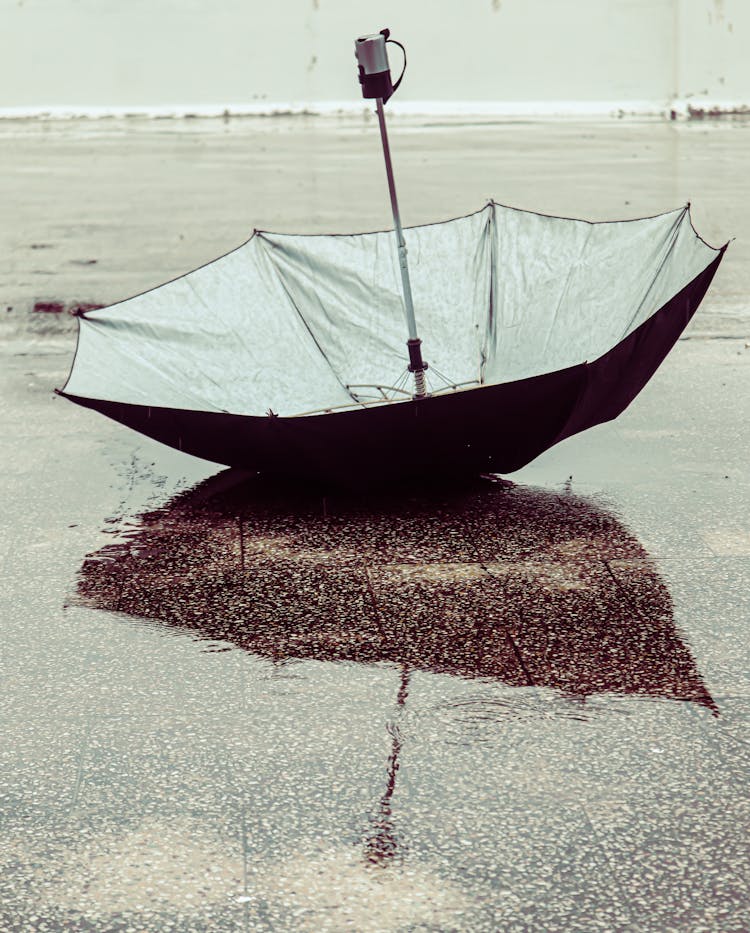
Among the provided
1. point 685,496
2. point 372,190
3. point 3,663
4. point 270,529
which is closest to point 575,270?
point 685,496

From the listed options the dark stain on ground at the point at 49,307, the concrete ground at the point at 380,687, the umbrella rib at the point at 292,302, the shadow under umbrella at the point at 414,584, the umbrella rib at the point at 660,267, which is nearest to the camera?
the concrete ground at the point at 380,687

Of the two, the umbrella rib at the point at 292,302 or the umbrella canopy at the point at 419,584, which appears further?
the umbrella rib at the point at 292,302

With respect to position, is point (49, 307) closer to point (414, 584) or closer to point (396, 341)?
point (396, 341)

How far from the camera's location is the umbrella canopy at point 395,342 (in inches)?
185

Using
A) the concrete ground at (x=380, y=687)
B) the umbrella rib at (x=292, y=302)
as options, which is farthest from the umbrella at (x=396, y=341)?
the concrete ground at (x=380, y=687)

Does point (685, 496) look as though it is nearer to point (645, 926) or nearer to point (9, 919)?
point (645, 926)

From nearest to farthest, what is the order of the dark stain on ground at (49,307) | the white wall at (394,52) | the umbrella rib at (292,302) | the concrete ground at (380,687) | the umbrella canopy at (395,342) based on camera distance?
the concrete ground at (380,687) < the umbrella canopy at (395,342) < the umbrella rib at (292,302) < the dark stain on ground at (49,307) < the white wall at (394,52)

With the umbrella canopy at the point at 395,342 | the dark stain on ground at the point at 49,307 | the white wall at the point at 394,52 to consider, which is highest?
the white wall at the point at 394,52

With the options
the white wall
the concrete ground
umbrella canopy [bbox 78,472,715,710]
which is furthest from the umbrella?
the white wall

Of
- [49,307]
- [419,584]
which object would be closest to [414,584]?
[419,584]

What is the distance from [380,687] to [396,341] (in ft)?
7.19

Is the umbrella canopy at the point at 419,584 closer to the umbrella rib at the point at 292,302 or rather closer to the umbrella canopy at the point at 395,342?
the umbrella canopy at the point at 395,342

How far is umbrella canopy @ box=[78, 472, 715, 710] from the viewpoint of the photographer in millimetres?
3916

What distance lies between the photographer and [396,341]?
5.67 metres
